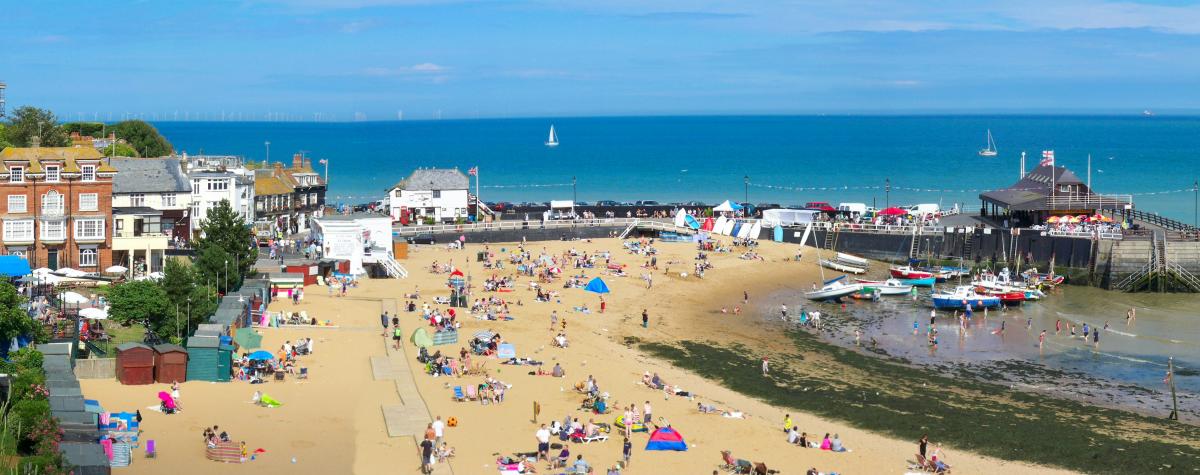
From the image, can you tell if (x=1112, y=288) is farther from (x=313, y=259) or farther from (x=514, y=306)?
(x=313, y=259)

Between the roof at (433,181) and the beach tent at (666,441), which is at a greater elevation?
the roof at (433,181)

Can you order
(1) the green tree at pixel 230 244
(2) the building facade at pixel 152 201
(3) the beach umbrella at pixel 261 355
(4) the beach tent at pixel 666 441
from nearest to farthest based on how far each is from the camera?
(4) the beach tent at pixel 666 441 → (3) the beach umbrella at pixel 261 355 → (1) the green tree at pixel 230 244 → (2) the building facade at pixel 152 201

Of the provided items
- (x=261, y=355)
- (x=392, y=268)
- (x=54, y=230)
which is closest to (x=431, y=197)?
(x=392, y=268)

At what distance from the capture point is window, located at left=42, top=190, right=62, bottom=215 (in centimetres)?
5681

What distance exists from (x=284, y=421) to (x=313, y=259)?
1150 inches

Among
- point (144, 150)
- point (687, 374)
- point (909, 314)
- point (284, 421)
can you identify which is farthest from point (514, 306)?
point (144, 150)

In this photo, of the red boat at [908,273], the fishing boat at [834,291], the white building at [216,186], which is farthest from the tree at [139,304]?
the red boat at [908,273]

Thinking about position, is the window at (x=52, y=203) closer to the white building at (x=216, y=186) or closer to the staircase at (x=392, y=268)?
the white building at (x=216, y=186)

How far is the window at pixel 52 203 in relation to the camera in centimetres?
5681

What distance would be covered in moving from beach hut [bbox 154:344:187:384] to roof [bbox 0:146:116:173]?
2288 cm

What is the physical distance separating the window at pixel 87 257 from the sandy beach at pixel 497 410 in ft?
33.0

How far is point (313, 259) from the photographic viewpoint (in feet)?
206

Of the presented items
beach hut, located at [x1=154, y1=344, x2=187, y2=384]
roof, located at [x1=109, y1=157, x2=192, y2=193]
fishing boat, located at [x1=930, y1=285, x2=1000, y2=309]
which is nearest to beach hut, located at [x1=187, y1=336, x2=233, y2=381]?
beach hut, located at [x1=154, y1=344, x2=187, y2=384]

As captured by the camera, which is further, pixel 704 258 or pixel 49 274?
pixel 704 258
